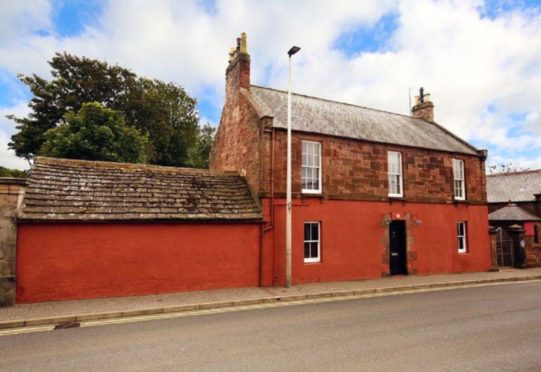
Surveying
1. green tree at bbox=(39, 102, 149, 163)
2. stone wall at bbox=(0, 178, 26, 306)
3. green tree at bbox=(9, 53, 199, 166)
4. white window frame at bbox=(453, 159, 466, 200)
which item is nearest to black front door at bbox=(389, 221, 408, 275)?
white window frame at bbox=(453, 159, 466, 200)

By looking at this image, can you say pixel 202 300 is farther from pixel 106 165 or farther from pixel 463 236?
pixel 463 236

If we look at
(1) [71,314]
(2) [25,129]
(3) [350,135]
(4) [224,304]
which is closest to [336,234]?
(3) [350,135]

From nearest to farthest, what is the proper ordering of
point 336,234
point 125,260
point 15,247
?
1. point 15,247
2. point 125,260
3. point 336,234

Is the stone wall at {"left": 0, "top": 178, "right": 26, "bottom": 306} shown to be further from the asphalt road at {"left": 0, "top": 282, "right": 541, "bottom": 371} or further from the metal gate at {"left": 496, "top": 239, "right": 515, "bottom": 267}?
the metal gate at {"left": 496, "top": 239, "right": 515, "bottom": 267}

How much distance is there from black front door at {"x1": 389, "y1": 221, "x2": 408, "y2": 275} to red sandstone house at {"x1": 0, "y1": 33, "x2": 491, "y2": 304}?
2.4 inches

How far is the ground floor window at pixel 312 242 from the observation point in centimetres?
1379

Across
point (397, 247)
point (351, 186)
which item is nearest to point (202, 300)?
A: point (351, 186)

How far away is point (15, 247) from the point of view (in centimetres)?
947

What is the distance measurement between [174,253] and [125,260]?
153 cm

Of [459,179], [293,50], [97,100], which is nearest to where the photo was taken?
[293,50]

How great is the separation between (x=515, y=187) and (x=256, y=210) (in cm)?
2544

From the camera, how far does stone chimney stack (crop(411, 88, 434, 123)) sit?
22359 millimetres

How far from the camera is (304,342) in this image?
6520 mm

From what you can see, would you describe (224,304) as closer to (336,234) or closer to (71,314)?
(71,314)
